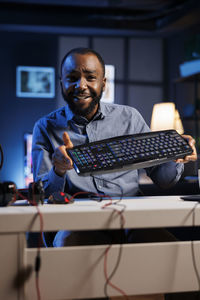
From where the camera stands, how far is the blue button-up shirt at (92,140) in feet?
4.13

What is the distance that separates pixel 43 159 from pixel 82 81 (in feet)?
1.05

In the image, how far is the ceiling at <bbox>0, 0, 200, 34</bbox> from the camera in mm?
4520

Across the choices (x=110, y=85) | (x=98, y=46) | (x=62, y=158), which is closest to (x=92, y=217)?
(x=62, y=158)

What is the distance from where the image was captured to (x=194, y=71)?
3.99 m

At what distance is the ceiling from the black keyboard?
12.3ft

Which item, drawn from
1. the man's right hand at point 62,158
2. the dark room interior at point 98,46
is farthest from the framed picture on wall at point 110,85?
the man's right hand at point 62,158

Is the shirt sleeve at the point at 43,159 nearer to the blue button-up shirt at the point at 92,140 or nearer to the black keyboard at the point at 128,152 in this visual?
the blue button-up shirt at the point at 92,140

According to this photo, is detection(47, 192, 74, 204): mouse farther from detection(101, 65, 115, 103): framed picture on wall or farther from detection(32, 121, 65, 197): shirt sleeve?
detection(101, 65, 115, 103): framed picture on wall

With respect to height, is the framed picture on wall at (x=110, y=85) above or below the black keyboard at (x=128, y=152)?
above

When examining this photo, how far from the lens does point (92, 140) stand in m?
1.34

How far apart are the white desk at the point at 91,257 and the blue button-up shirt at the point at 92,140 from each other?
38 centimetres

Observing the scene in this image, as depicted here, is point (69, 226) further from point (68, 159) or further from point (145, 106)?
point (145, 106)

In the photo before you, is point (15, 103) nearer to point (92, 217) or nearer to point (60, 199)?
point (60, 199)

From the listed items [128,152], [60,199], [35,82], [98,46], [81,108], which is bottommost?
[60,199]
